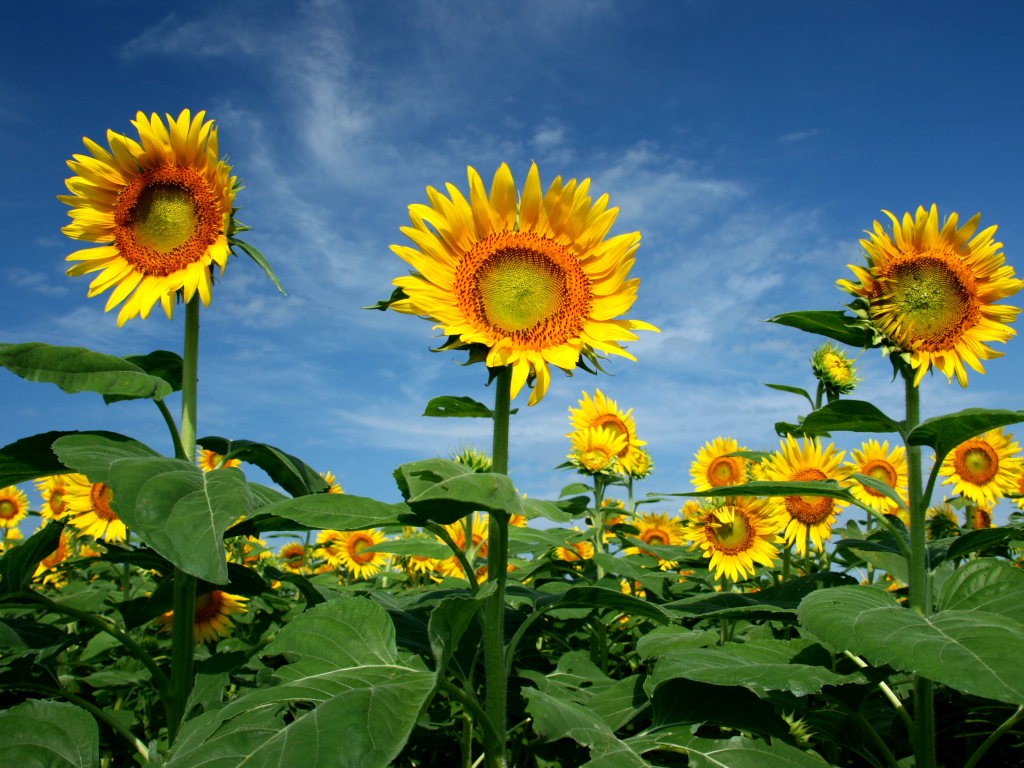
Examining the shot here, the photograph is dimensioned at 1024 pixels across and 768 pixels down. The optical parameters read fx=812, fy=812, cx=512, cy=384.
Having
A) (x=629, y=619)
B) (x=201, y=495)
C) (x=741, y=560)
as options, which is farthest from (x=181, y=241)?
(x=741, y=560)

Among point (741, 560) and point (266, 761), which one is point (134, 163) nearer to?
point (266, 761)

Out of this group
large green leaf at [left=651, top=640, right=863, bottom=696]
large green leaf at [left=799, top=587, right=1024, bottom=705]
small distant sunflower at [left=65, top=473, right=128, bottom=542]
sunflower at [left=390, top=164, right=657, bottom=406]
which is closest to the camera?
large green leaf at [left=799, top=587, right=1024, bottom=705]

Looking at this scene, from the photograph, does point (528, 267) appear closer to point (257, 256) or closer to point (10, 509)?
point (257, 256)

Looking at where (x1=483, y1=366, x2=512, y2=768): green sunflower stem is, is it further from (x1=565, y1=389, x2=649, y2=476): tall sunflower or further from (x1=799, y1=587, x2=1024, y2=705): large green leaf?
(x1=565, y1=389, x2=649, y2=476): tall sunflower

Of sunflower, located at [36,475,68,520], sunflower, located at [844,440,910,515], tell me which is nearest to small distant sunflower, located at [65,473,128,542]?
sunflower, located at [36,475,68,520]

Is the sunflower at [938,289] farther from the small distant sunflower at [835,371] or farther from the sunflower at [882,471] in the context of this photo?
the sunflower at [882,471]

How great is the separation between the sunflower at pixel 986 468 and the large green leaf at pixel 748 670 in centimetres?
475

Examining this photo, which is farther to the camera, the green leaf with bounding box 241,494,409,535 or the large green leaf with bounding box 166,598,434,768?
the green leaf with bounding box 241,494,409,535

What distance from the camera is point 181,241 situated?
312cm

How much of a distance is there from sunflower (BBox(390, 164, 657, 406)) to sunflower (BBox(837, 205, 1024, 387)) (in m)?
1.00

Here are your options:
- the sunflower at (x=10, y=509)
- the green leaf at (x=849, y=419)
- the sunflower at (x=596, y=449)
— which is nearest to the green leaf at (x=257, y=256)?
the green leaf at (x=849, y=419)

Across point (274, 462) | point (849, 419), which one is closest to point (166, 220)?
point (274, 462)

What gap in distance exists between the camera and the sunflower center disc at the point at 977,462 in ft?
20.6

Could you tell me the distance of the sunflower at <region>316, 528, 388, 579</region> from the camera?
274 inches
